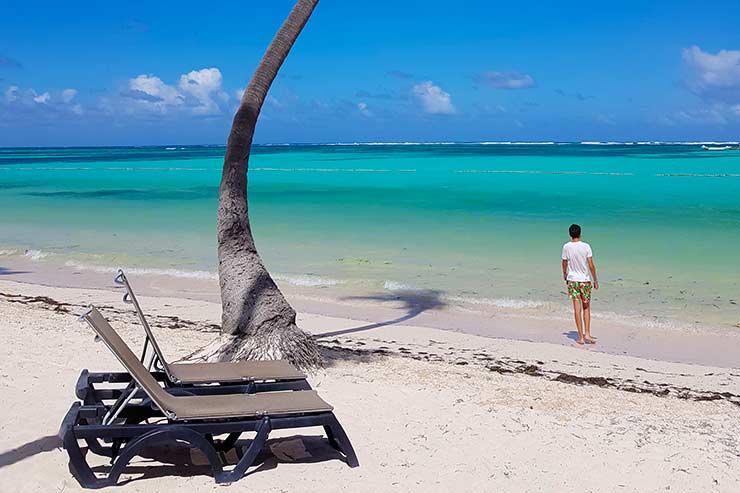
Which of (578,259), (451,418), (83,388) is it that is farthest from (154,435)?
(578,259)

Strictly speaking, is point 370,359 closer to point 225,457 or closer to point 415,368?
point 415,368

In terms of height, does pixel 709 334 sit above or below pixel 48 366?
below

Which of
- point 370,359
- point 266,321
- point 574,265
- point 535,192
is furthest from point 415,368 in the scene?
point 535,192

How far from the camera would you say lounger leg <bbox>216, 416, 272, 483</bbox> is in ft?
14.0

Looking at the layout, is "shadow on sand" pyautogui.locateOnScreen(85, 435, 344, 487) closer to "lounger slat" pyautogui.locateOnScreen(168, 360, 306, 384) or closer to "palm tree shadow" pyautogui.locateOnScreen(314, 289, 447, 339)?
"lounger slat" pyautogui.locateOnScreen(168, 360, 306, 384)

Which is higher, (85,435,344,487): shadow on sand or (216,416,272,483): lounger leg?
(216,416,272,483): lounger leg

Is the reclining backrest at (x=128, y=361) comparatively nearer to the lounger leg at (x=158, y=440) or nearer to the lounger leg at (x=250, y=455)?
the lounger leg at (x=158, y=440)

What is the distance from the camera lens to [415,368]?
22.9 ft

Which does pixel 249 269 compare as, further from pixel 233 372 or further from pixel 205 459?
pixel 205 459

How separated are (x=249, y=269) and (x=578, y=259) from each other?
3592mm

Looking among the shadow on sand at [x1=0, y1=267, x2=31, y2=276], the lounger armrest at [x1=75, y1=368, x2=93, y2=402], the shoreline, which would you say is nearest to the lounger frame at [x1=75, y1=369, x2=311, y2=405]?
the lounger armrest at [x1=75, y1=368, x2=93, y2=402]

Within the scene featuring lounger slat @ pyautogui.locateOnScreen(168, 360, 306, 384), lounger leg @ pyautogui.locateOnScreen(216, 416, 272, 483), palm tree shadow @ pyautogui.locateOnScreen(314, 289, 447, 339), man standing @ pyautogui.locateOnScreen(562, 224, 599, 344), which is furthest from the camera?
palm tree shadow @ pyautogui.locateOnScreen(314, 289, 447, 339)

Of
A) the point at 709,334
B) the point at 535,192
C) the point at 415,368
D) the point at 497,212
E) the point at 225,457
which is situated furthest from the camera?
the point at 535,192

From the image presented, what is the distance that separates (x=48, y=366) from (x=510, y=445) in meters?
3.85
